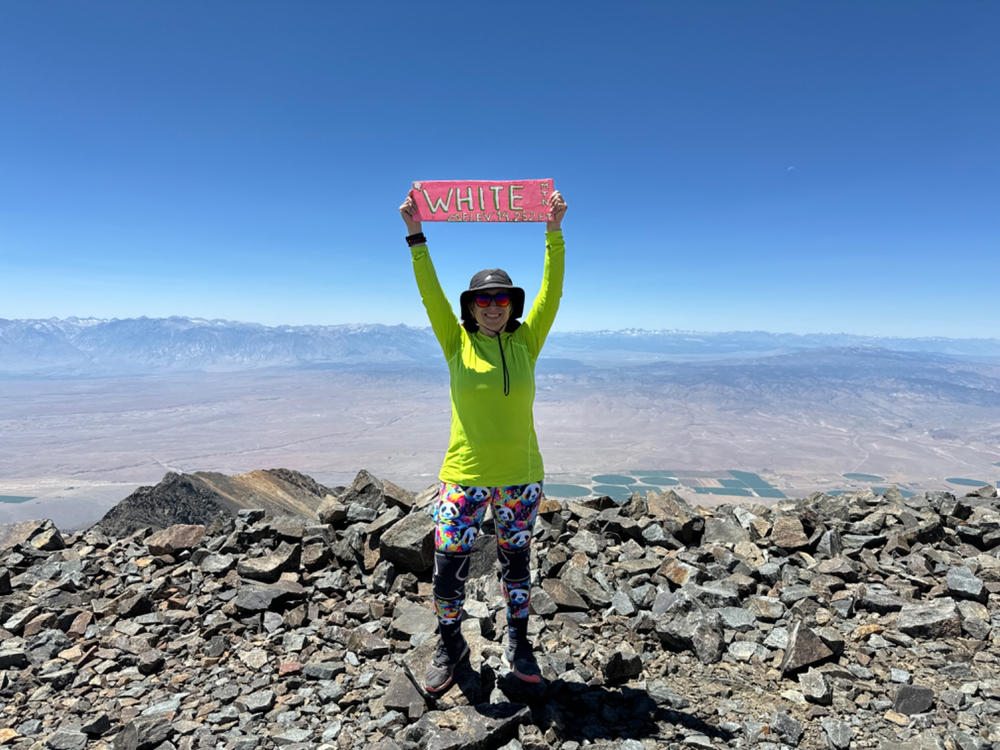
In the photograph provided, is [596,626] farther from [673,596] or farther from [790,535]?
[790,535]

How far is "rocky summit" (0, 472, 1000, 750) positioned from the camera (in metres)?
3.32

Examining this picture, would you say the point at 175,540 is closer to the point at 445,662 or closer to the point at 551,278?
the point at 445,662

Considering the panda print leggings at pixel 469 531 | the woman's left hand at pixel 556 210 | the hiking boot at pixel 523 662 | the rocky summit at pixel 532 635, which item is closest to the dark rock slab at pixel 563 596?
the rocky summit at pixel 532 635

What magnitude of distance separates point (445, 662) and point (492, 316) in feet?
7.92

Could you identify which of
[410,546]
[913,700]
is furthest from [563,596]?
[913,700]

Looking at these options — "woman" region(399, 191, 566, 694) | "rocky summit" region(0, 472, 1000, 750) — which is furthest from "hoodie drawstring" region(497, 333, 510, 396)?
"rocky summit" region(0, 472, 1000, 750)

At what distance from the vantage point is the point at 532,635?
429 cm

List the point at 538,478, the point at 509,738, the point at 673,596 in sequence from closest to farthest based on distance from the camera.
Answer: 1. the point at 509,738
2. the point at 538,478
3. the point at 673,596

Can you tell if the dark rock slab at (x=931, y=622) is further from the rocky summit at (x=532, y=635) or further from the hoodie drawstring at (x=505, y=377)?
the hoodie drawstring at (x=505, y=377)

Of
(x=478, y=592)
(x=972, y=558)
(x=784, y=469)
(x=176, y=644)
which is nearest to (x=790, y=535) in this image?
(x=972, y=558)

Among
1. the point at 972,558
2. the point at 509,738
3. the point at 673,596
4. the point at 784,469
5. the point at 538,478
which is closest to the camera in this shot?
the point at 509,738

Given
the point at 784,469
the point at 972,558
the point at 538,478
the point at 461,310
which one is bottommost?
the point at 784,469

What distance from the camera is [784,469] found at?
15188 cm

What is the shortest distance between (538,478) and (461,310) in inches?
51.1
